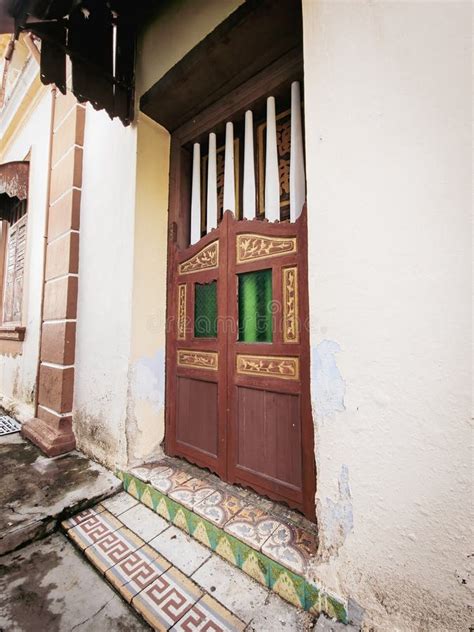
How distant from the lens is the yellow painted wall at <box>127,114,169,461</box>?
224 centimetres

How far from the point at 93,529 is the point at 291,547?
4.19 feet

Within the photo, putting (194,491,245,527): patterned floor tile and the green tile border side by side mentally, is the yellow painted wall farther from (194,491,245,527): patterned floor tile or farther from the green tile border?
(194,491,245,527): patterned floor tile

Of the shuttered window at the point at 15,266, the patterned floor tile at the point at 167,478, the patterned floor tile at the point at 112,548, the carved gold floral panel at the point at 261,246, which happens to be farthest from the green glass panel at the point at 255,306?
the shuttered window at the point at 15,266

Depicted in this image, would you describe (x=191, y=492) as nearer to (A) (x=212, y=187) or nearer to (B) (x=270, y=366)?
(B) (x=270, y=366)

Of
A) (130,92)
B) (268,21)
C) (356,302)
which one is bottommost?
(356,302)

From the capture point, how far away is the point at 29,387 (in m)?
3.46

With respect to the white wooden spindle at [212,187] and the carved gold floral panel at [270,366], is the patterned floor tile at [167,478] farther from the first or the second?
the white wooden spindle at [212,187]

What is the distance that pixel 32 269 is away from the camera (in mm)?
3646

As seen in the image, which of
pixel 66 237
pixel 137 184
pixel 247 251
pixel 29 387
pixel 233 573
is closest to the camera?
pixel 233 573

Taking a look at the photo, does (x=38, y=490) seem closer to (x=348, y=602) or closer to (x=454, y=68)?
(x=348, y=602)

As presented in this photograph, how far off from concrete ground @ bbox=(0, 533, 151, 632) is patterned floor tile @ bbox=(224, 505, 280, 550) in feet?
1.73

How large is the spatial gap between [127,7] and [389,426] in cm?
336

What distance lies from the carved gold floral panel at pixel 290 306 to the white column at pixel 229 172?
75 centimetres

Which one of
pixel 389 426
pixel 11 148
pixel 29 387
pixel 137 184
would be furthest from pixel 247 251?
pixel 11 148
